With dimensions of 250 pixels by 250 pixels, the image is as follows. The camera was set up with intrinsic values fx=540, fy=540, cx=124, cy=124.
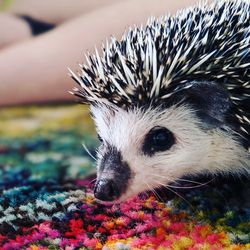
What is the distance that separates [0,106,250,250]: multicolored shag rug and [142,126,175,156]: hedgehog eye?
0.11m

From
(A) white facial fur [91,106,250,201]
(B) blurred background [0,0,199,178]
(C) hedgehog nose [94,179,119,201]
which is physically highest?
(B) blurred background [0,0,199,178]

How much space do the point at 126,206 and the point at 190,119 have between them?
20cm

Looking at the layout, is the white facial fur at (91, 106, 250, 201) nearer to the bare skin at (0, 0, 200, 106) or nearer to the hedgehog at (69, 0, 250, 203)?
the hedgehog at (69, 0, 250, 203)

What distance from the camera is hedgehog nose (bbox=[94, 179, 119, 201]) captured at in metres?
0.91

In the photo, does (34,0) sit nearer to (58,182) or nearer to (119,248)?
(58,182)

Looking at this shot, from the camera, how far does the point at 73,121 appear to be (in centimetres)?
148

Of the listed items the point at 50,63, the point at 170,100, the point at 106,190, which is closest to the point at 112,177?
the point at 106,190

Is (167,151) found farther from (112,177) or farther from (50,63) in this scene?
(50,63)

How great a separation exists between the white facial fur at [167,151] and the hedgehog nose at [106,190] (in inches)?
0.8

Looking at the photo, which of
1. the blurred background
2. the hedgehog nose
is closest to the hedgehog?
the hedgehog nose

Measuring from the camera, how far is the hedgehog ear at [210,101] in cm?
91

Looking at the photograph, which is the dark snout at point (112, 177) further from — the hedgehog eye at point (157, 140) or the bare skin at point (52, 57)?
the bare skin at point (52, 57)

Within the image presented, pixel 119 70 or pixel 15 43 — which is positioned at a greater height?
pixel 15 43

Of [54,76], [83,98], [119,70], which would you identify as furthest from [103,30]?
[119,70]
